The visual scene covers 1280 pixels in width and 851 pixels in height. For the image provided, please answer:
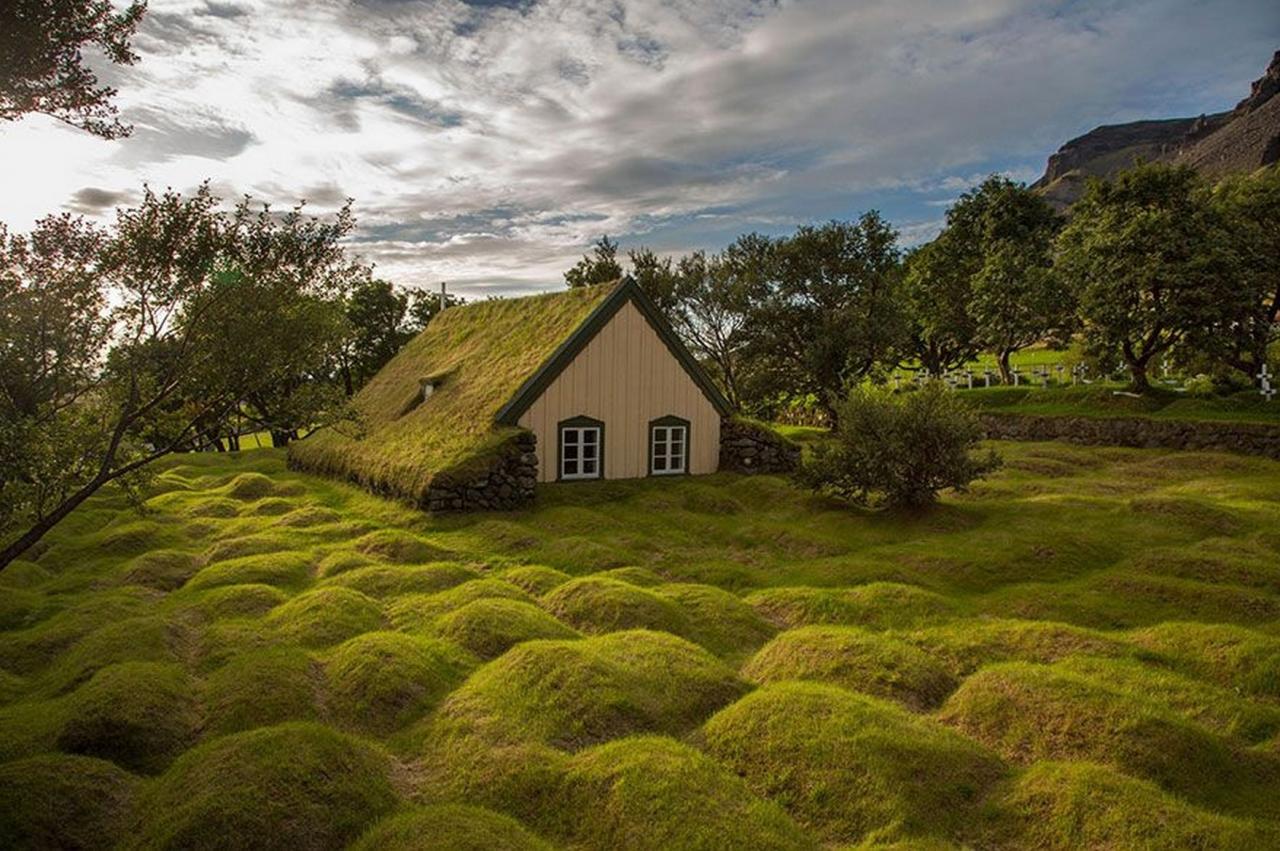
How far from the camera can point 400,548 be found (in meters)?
19.4

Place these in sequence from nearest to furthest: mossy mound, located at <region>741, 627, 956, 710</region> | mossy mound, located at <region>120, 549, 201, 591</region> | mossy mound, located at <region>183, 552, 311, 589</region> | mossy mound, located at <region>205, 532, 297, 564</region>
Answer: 1. mossy mound, located at <region>741, 627, 956, 710</region>
2. mossy mound, located at <region>183, 552, 311, 589</region>
3. mossy mound, located at <region>120, 549, 201, 591</region>
4. mossy mound, located at <region>205, 532, 297, 564</region>

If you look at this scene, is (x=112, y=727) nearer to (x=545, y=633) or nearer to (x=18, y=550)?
(x=18, y=550)

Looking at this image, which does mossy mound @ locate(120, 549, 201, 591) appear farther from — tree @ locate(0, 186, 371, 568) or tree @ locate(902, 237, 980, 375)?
tree @ locate(902, 237, 980, 375)

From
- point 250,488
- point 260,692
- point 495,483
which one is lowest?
point 260,692

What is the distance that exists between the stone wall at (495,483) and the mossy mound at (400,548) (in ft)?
7.81

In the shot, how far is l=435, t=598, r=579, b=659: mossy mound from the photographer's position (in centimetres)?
1297

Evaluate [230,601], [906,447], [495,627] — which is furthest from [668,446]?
[230,601]

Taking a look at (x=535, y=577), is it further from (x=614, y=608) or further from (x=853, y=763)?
(x=853, y=763)

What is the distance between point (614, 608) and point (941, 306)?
4644 centimetres

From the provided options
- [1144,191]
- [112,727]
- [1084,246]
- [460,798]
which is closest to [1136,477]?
[1084,246]

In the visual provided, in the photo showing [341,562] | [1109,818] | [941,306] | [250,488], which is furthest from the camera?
[941,306]

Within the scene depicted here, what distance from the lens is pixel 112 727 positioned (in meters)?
9.68

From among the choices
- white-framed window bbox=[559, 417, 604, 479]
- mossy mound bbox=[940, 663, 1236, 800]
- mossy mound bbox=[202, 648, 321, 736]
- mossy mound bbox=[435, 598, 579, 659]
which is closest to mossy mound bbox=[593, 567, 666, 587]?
mossy mound bbox=[435, 598, 579, 659]

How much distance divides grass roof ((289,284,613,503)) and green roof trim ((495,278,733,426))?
0.48m
